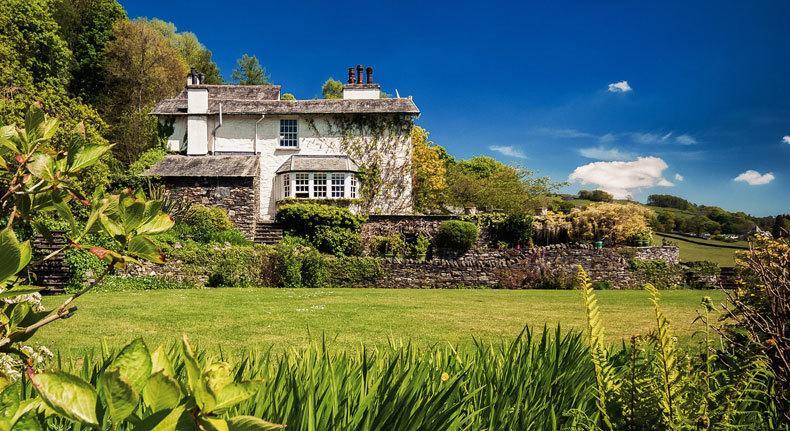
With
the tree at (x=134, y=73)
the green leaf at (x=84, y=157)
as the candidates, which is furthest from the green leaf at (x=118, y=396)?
the tree at (x=134, y=73)

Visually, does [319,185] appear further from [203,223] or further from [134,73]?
[134,73]

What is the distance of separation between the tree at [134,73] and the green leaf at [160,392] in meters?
38.7

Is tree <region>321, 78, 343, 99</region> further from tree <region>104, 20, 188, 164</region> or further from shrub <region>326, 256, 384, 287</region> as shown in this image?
shrub <region>326, 256, 384, 287</region>

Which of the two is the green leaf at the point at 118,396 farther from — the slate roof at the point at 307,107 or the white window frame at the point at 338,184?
the slate roof at the point at 307,107

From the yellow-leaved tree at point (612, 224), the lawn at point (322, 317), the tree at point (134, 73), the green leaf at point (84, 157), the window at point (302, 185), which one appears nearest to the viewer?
the green leaf at point (84, 157)

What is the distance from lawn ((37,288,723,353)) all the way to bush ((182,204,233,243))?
275 inches

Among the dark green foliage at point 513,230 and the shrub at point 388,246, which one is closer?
the shrub at point 388,246

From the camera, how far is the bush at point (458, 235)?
74.8 feet

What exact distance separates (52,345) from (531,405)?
25.4 feet

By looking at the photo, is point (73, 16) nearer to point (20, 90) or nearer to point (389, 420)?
point (20, 90)

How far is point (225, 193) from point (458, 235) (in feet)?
40.7

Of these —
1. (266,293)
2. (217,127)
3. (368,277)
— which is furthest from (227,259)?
(217,127)

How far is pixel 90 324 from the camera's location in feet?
29.7

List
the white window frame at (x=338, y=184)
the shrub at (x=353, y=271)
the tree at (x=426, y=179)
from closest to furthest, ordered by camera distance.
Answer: the shrub at (x=353, y=271) < the white window frame at (x=338, y=184) < the tree at (x=426, y=179)
